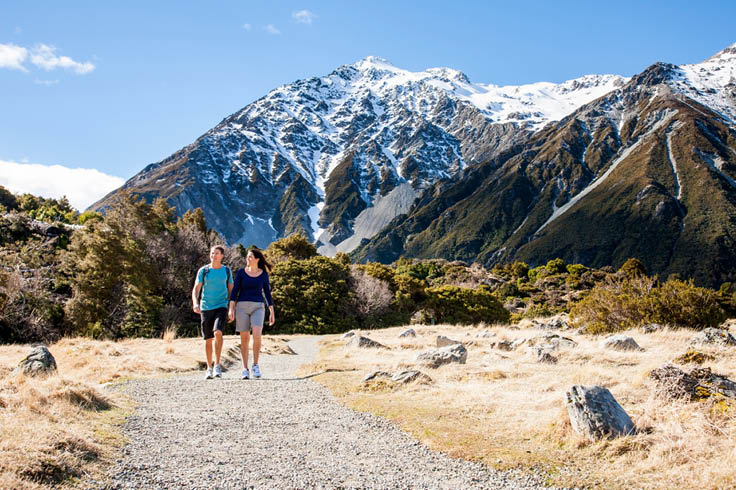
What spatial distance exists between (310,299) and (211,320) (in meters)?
27.2

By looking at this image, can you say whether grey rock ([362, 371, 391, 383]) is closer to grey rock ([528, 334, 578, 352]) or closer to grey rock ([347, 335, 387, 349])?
grey rock ([528, 334, 578, 352])

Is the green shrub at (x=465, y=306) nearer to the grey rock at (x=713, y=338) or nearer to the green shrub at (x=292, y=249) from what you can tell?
the green shrub at (x=292, y=249)

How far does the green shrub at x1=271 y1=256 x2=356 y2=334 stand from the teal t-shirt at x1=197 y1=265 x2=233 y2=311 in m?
26.2

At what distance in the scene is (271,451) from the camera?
580cm

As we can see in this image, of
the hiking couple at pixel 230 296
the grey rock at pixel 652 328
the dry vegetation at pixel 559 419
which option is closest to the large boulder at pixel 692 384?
the dry vegetation at pixel 559 419

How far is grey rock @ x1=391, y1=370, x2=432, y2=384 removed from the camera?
10500 millimetres

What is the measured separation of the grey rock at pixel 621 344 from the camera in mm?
13875

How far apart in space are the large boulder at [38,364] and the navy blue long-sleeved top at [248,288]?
11.5 ft

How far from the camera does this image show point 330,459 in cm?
564

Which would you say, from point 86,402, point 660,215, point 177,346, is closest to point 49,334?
point 177,346

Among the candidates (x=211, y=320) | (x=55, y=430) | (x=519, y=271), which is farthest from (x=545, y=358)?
(x=519, y=271)

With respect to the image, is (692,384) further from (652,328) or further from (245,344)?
(652,328)

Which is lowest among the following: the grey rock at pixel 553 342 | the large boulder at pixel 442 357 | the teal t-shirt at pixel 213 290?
the large boulder at pixel 442 357

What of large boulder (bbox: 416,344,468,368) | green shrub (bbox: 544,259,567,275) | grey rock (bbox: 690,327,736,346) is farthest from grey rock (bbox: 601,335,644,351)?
green shrub (bbox: 544,259,567,275)
